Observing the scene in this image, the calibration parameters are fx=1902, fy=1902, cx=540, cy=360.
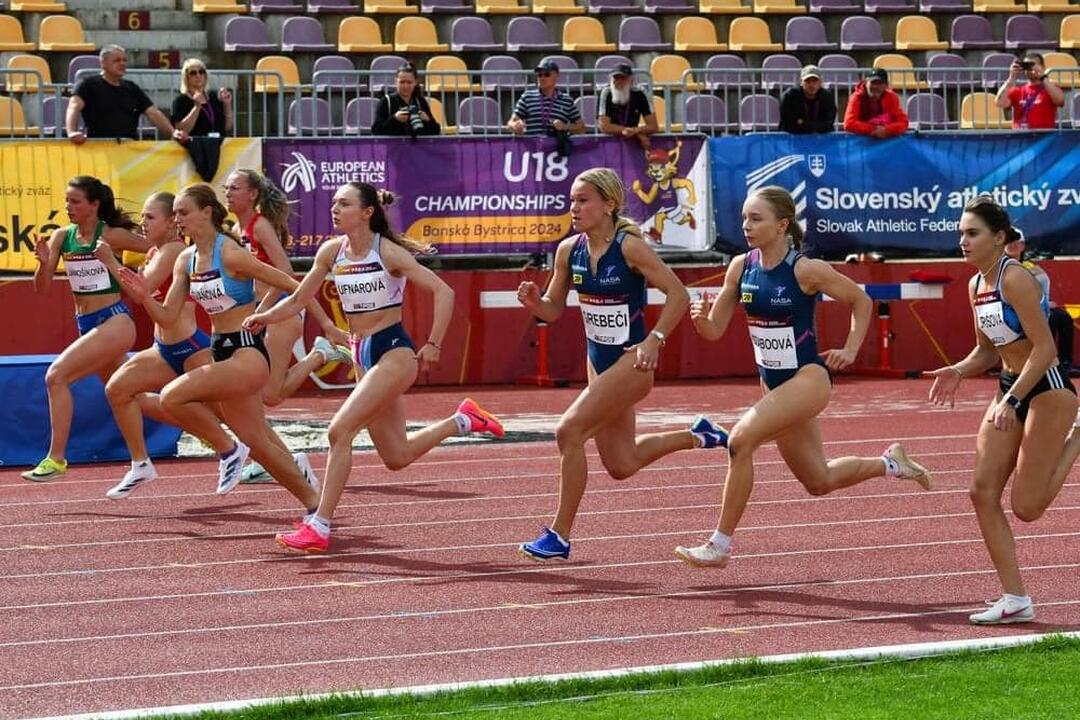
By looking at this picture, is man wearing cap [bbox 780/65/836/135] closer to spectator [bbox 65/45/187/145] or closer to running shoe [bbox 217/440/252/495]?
spectator [bbox 65/45/187/145]

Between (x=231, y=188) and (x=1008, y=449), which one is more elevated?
(x=231, y=188)

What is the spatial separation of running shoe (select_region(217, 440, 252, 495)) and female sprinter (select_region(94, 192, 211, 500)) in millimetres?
426

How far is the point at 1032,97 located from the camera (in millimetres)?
20234

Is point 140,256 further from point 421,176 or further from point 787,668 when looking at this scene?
point 787,668

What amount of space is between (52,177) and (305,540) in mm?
8736

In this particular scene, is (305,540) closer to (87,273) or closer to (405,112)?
(87,273)

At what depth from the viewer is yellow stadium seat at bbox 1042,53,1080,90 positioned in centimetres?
2077

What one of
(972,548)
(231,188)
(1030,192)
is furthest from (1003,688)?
(1030,192)

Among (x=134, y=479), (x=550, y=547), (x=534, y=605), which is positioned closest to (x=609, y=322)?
(x=550, y=547)

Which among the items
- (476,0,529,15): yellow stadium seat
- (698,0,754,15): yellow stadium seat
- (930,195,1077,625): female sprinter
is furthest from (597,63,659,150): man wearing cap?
(930,195,1077,625): female sprinter

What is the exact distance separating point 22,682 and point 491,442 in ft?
25.4

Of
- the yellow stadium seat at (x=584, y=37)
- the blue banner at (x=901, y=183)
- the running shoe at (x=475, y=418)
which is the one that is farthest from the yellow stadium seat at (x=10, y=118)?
the running shoe at (x=475, y=418)

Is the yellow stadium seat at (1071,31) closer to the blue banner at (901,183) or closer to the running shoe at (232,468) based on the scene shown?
the blue banner at (901,183)

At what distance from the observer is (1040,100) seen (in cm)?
2022
